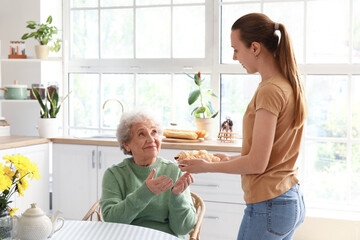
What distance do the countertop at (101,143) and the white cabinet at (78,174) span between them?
0.04 metres

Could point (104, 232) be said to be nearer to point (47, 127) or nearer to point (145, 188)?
point (145, 188)

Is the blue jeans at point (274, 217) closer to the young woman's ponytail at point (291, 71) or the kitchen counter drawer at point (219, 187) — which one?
the young woman's ponytail at point (291, 71)

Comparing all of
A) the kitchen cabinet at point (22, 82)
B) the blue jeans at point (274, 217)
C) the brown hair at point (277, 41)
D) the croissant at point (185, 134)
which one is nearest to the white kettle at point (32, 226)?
the blue jeans at point (274, 217)

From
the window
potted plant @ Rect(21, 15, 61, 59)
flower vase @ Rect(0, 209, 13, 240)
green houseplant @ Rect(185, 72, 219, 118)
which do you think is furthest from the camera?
potted plant @ Rect(21, 15, 61, 59)

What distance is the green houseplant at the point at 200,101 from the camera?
3.99 m

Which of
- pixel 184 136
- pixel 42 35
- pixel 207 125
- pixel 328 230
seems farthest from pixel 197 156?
pixel 42 35

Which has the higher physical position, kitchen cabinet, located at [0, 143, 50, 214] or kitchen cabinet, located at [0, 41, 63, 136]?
kitchen cabinet, located at [0, 41, 63, 136]

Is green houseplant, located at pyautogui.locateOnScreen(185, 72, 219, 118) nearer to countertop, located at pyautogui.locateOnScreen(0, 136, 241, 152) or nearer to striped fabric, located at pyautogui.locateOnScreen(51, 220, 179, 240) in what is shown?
countertop, located at pyautogui.locateOnScreen(0, 136, 241, 152)

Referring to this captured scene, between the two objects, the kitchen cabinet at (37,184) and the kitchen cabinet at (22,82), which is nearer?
the kitchen cabinet at (37,184)

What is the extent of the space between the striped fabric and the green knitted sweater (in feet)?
0.41

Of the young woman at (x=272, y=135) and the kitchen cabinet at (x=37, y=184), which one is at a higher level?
the young woman at (x=272, y=135)

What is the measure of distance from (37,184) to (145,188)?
6.87 feet


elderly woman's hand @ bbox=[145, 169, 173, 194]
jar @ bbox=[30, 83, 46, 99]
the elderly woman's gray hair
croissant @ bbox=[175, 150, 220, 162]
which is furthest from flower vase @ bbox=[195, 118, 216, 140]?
elderly woman's hand @ bbox=[145, 169, 173, 194]

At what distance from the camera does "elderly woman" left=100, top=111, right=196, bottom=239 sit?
2133mm
